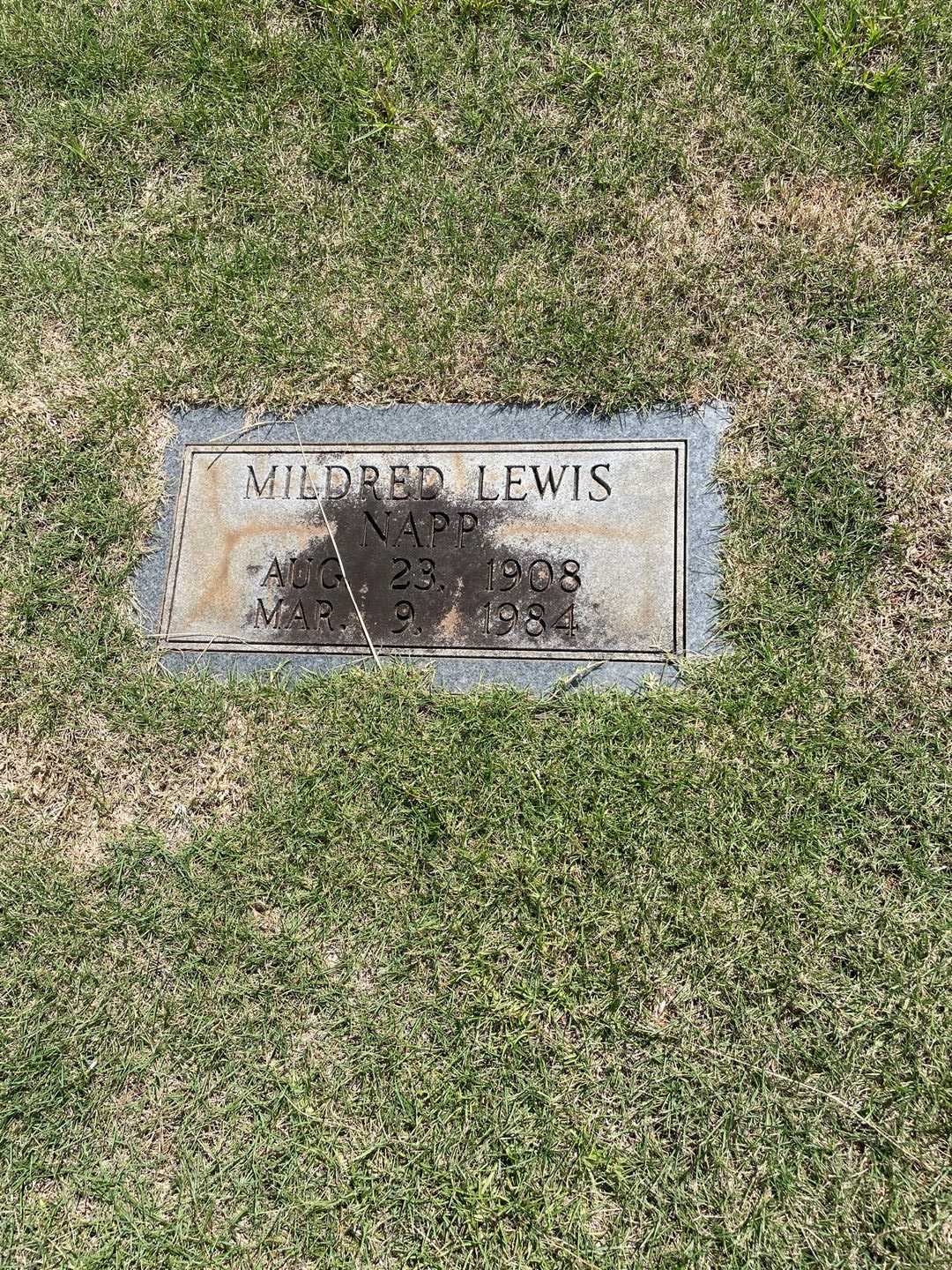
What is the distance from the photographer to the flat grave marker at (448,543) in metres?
2.56

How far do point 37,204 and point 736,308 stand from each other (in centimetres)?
242

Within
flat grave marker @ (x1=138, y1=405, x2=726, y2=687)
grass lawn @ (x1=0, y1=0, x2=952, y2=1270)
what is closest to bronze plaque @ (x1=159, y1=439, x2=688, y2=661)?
flat grave marker @ (x1=138, y1=405, x2=726, y2=687)

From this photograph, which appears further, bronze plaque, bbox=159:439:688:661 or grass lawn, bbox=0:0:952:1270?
bronze plaque, bbox=159:439:688:661

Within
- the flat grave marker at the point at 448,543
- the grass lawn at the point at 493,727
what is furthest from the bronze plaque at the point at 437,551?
the grass lawn at the point at 493,727

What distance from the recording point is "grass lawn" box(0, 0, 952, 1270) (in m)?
2.17

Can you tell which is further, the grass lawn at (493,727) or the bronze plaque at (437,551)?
the bronze plaque at (437,551)

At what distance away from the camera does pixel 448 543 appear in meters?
2.68

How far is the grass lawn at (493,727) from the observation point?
2.17 meters

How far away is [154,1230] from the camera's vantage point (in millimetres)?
2248

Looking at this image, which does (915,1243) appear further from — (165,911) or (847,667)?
(165,911)

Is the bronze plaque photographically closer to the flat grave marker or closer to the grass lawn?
the flat grave marker

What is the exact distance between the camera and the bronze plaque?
8.44 ft

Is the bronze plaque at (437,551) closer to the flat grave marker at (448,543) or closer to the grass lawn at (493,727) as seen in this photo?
the flat grave marker at (448,543)

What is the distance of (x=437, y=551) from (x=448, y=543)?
0.13ft
